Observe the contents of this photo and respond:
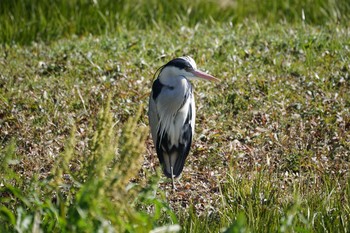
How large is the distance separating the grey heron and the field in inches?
7.7

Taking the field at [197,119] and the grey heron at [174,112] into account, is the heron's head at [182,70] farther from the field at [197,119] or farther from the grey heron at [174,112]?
the field at [197,119]

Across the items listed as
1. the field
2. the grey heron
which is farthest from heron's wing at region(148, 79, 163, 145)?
the field

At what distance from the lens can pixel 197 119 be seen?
609cm

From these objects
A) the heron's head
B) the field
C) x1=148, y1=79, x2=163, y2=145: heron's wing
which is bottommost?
the field

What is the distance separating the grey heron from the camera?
16.3 feet

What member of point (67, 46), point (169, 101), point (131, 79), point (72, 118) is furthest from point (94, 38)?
point (169, 101)

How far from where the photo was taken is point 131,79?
671 cm

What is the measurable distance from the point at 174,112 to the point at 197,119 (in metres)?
1.14

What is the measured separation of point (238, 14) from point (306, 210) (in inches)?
186

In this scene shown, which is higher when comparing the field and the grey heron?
the grey heron

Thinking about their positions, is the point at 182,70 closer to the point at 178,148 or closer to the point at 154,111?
the point at 154,111

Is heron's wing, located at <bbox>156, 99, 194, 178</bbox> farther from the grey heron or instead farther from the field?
the field

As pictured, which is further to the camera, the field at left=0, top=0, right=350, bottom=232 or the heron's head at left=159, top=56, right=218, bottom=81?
the heron's head at left=159, top=56, right=218, bottom=81

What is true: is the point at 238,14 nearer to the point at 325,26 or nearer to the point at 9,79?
the point at 325,26
